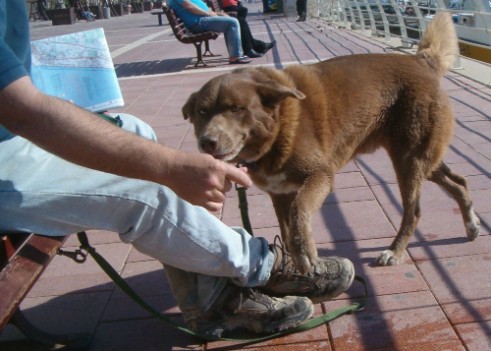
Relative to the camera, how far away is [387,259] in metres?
3.00

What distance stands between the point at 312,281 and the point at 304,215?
336 mm

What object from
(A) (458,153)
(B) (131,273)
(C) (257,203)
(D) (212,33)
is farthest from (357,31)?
(B) (131,273)

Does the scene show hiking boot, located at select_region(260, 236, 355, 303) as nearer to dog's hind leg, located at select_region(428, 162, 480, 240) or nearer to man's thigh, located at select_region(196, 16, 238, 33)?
dog's hind leg, located at select_region(428, 162, 480, 240)

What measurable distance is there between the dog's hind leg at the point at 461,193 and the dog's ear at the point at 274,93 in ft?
3.79

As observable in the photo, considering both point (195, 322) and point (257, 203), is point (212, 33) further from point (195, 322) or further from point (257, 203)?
point (195, 322)

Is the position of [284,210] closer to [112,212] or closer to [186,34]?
[112,212]

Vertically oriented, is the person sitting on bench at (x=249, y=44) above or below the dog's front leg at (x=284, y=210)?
below

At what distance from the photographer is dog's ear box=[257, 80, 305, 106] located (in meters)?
2.65

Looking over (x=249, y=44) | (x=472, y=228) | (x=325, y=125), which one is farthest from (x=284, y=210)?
(x=249, y=44)

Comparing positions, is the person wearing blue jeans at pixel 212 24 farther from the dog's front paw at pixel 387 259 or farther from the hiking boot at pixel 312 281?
the hiking boot at pixel 312 281

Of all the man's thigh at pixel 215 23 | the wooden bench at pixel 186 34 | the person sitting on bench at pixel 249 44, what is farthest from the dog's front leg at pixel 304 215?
the person sitting on bench at pixel 249 44

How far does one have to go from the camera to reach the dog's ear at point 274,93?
8.69 ft

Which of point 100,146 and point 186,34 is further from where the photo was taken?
point 186,34

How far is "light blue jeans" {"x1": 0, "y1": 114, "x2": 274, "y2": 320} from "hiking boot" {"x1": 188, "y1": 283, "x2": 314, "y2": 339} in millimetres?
190
